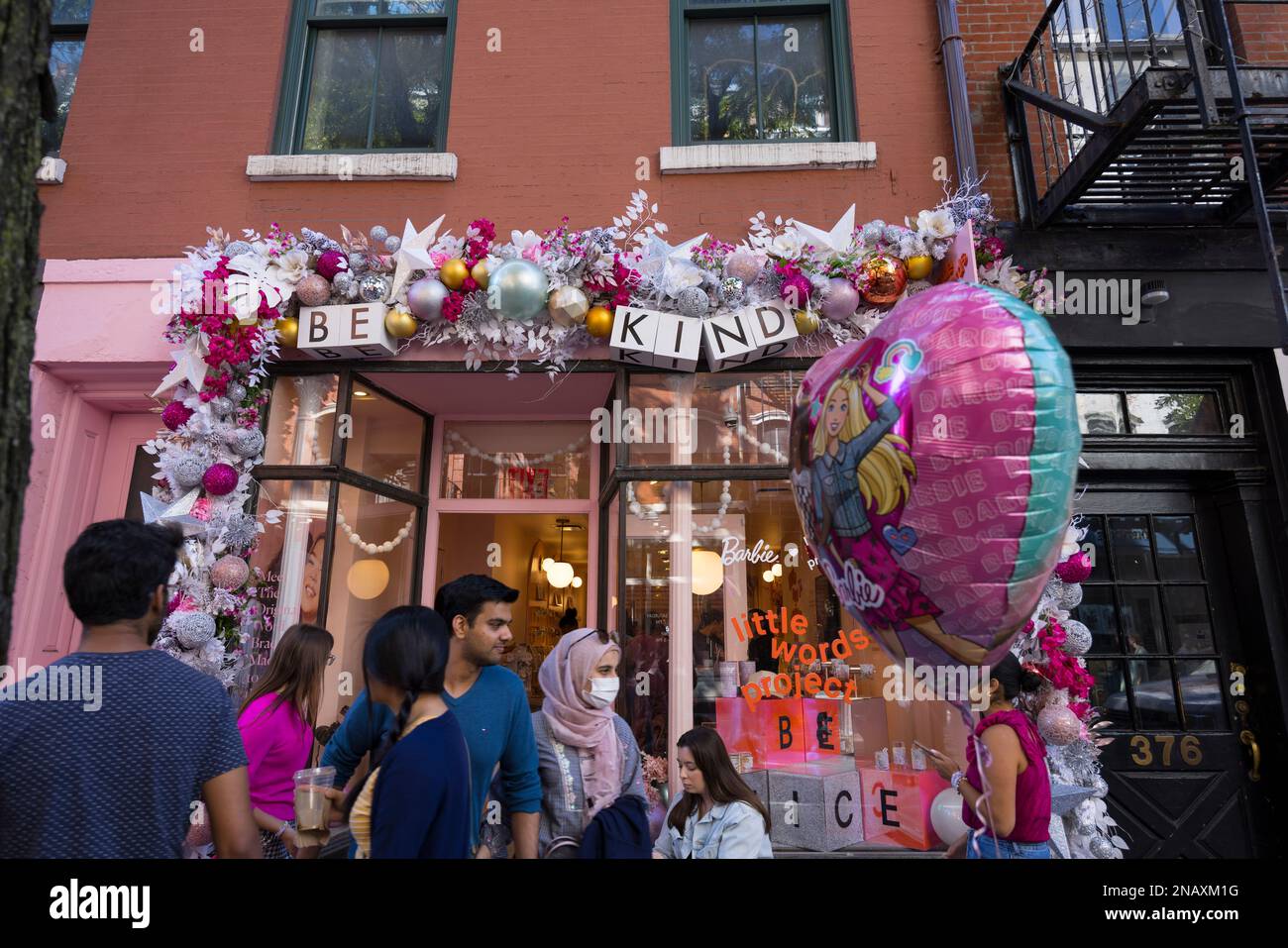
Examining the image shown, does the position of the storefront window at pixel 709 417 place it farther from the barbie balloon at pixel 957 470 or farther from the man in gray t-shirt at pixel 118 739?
the man in gray t-shirt at pixel 118 739

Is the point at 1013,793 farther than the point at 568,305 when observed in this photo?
No

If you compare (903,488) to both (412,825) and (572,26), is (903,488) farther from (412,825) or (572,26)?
(572,26)

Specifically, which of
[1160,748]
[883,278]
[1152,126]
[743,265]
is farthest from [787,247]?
[1160,748]

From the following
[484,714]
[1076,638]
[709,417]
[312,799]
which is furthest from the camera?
[709,417]

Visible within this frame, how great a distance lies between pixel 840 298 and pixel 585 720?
9.75 feet

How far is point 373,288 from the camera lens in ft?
15.3

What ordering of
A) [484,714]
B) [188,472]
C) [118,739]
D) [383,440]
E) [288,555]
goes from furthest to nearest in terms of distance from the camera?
1. [383,440]
2. [288,555]
3. [188,472]
4. [484,714]
5. [118,739]

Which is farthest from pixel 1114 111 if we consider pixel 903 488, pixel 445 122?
pixel 445 122

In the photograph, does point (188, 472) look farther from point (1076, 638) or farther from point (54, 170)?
point (1076, 638)

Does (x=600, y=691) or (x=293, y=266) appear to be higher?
(x=293, y=266)

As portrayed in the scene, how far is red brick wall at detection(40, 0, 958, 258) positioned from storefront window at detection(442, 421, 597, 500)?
160 cm

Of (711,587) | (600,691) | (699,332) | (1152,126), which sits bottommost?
(600,691)

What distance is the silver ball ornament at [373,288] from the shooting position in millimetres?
4660
